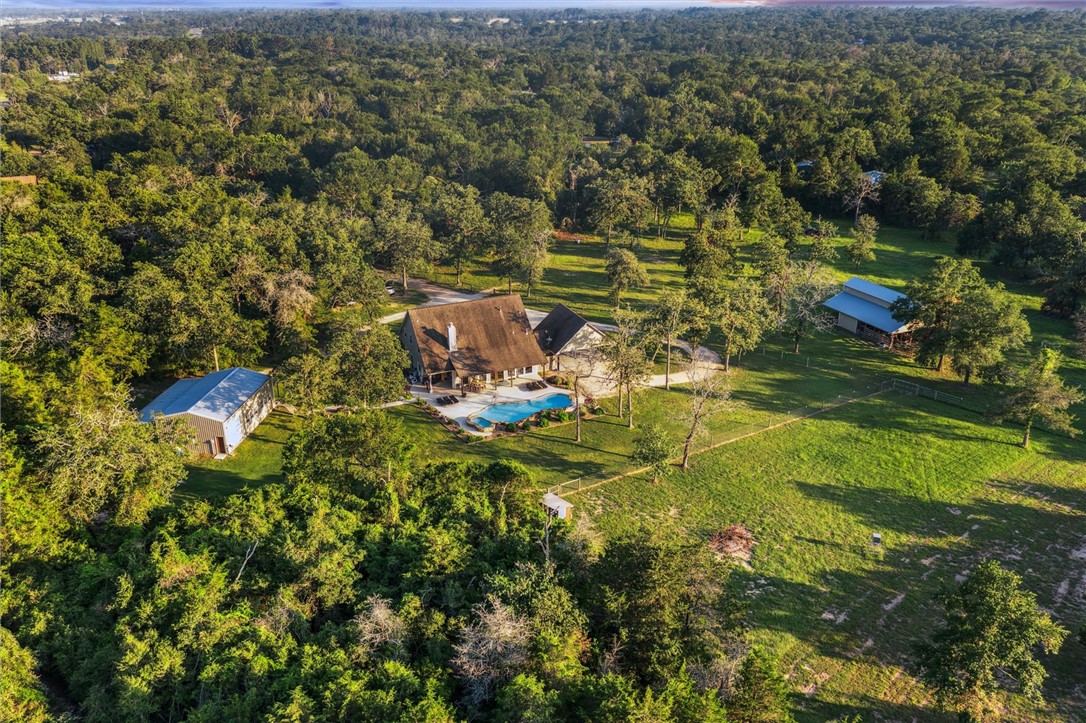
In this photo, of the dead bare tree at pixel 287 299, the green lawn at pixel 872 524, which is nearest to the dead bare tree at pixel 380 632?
the green lawn at pixel 872 524

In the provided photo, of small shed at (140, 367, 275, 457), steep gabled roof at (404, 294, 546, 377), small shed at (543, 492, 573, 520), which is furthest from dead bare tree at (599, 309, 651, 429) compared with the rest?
small shed at (140, 367, 275, 457)

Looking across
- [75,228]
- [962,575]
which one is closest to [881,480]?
[962,575]

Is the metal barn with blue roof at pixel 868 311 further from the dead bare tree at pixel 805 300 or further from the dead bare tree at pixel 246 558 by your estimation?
the dead bare tree at pixel 246 558

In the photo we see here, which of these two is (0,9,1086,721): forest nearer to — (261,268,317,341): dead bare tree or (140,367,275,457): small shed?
(261,268,317,341): dead bare tree

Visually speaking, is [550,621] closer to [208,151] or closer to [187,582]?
[187,582]

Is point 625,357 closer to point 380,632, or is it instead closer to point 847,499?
point 847,499

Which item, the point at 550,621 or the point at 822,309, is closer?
the point at 550,621

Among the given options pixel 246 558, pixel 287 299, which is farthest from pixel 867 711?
pixel 287 299
